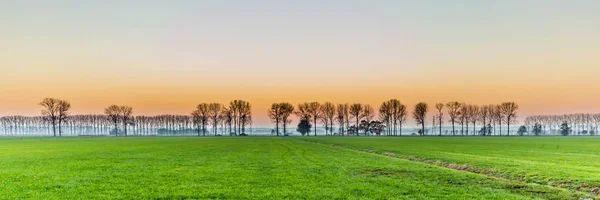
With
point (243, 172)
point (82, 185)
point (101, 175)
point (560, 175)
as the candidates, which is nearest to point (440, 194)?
point (560, 175)

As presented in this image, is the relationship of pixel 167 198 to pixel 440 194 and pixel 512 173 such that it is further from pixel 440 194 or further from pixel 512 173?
pixel 512 173

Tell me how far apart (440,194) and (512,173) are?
11.4 metres

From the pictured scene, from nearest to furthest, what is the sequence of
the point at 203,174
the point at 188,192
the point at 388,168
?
the point at 188,192, the point at 203,174, the point at 388,168

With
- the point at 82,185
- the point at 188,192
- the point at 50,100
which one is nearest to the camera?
the point at 188,192

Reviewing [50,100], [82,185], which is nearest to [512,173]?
[82,185]

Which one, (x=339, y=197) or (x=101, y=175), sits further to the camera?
(x=101, y=175)

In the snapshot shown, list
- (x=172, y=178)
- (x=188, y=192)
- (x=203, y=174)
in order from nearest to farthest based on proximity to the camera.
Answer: (x=188, y=192) < (x=172, y=178) < (x=203, y=174)

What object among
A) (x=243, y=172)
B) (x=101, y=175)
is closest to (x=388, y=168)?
(x=243, y=172)

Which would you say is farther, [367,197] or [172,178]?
[172,178]

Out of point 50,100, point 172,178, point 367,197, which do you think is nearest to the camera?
point 367,197

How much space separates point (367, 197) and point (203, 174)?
42.8 ft

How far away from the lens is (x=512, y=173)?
27844mm

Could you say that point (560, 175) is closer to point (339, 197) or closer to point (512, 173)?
point (512, 173)

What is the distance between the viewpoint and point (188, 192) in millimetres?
20031
